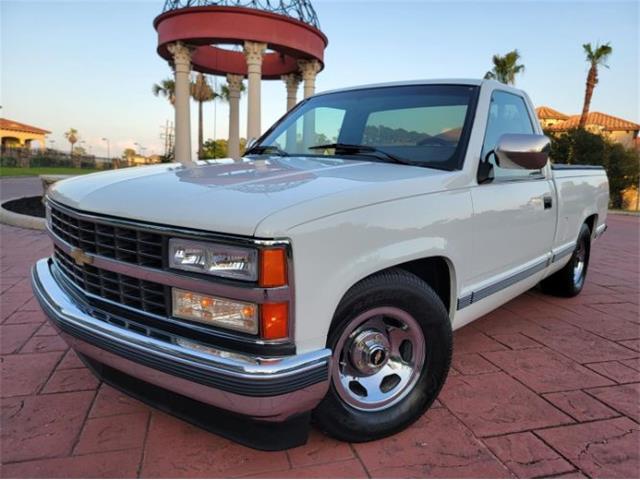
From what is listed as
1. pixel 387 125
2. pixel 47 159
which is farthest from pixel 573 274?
pixel 47 159

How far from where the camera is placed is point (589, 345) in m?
3.45

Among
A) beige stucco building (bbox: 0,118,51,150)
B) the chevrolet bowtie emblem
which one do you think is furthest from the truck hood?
beige stucco building (bbox: 0,118,51,150)

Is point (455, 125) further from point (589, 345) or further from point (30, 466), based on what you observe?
point (30, 466)

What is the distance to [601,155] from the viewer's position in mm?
20688

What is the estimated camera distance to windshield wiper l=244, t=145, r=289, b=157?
3.19 meters

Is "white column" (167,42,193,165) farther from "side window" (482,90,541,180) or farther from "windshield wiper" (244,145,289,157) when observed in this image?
"side window" (482,90,541,180)

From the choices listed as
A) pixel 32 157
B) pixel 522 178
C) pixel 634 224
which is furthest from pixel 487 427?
pixel 32 157

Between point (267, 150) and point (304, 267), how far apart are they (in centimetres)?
185

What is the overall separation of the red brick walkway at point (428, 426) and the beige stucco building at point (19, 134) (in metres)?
54.2

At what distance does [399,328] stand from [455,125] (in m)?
1.29

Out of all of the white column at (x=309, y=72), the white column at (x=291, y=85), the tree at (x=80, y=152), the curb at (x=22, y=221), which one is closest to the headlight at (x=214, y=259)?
the curb at (x=22, y=221)

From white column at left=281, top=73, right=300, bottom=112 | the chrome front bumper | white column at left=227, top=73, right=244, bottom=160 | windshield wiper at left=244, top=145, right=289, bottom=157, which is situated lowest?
the chrome front bumper

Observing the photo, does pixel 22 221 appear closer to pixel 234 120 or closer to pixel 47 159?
pixel 234 120

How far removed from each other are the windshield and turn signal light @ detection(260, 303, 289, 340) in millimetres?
1348
